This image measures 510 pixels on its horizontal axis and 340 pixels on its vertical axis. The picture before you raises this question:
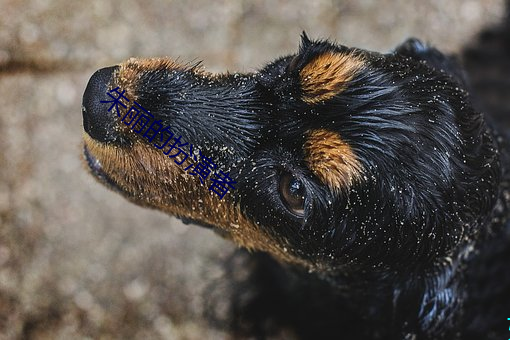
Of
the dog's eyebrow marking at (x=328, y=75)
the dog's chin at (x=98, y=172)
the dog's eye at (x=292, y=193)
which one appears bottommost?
the dog's eye at (x=292, y=193)

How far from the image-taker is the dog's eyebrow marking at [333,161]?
2.22 metres

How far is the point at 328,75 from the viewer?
7.88 ft

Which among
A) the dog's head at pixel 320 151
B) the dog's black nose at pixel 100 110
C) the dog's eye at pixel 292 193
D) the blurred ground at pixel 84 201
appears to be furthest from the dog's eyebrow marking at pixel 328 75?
the blurred ground at pixel 84 201

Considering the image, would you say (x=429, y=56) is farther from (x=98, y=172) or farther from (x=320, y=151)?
(x=98, y=172)

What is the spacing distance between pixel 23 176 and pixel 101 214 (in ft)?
1.83

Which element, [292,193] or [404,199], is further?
[292,193]

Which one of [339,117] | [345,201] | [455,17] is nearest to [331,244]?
[345,201]

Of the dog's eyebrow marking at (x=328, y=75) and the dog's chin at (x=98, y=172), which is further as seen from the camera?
the dog's chin at (x=98, y=172)

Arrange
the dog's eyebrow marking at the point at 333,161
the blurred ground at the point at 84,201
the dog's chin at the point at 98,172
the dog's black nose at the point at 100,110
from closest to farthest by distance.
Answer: the dog's eyebrow marking at the point at 333,161 < the dog's black nose at the point at 100,110 < the dog's chin at the point at 98,172 < the blurred ground at the point at 84,201

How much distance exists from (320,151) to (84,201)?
2.25m

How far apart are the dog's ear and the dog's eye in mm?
883

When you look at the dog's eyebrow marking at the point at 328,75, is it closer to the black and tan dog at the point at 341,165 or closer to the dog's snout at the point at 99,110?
the black and tan dog at the point at 341,165

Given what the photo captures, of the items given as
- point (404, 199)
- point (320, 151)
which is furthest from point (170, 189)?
point (404, 199)

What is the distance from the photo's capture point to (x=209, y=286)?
13.0 feet
